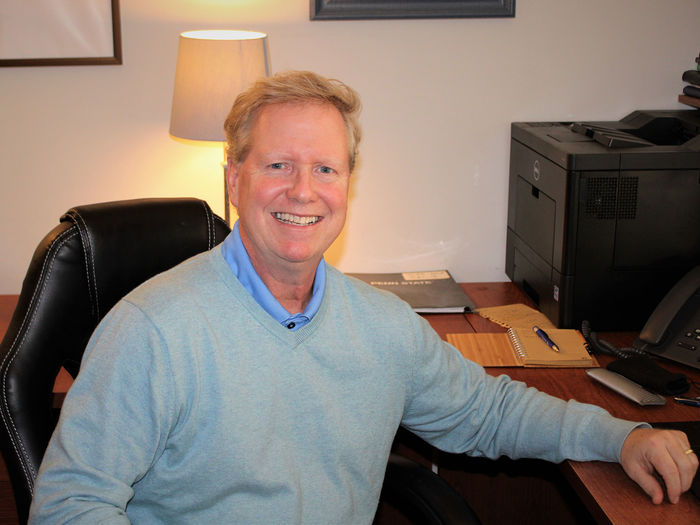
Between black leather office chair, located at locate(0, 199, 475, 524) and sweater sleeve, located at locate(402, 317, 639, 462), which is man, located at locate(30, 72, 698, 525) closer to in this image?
sweater sleeve, located at locate(402, 317, 639, 462)

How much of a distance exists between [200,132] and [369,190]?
0.60 metres

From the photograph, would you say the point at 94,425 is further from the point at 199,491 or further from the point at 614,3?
the point at 614,3

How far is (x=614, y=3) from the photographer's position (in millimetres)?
2219

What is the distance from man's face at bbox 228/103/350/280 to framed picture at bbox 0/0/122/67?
3.49 ft

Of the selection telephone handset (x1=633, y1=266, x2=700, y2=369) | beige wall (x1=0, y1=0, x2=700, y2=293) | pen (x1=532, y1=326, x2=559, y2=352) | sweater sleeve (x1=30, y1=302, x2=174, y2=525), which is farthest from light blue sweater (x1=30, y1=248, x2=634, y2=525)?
beige wall (x1=0, y1=0, x2=700, y2=293)

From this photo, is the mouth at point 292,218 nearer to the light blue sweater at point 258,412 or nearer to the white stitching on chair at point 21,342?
the light blue sweater at point 258,412

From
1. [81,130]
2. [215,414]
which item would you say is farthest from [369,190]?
[215,414]

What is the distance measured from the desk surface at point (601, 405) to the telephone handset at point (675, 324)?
4 cm

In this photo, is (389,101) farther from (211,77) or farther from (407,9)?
(211,77)

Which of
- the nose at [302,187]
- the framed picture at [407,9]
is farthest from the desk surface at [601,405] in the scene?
the framed picture at [407,9]

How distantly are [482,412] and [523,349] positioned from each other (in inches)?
14.7

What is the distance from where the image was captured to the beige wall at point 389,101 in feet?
7.24

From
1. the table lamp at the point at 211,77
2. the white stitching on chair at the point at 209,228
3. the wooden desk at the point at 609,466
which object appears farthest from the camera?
the table lamp at the point at 211,77

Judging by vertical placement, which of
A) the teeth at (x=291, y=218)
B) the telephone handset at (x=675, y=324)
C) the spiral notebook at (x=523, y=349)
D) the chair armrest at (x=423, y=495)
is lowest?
the chair armrest at (x=423, y=495)
